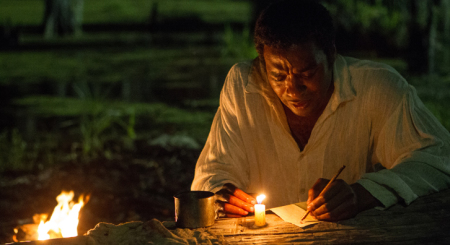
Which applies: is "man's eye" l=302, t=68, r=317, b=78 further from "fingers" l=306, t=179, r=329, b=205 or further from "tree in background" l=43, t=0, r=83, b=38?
"tree in background" l=43, t=0, r=83, b=38

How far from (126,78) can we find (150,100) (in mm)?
2660

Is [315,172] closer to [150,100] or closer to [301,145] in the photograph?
[301,145]

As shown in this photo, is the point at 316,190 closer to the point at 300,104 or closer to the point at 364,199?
the point at 364,199

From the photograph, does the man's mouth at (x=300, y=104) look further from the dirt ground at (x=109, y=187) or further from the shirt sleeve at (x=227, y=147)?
the dirt ground at (x=109, y=187)

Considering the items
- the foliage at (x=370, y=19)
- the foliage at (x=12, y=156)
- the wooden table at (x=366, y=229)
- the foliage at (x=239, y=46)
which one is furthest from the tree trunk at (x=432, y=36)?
the wooden table at (x=366, y=229)

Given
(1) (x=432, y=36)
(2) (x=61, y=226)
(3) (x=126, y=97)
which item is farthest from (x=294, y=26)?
(1) (x=432, y=36)

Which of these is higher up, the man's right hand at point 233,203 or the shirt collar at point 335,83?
the shirt collar at point 335,83

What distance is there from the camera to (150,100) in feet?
31.2

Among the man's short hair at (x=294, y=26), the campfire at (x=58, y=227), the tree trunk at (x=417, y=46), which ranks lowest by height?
the campfire at (x=58, y=227)

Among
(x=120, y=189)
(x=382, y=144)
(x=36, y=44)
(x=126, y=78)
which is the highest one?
(x=36, y=44)

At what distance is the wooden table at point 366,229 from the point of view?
1924 millimetres

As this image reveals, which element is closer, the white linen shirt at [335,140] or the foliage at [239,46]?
the white linen shirt at [335,140]

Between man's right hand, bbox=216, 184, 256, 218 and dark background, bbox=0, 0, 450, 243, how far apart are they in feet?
7.53

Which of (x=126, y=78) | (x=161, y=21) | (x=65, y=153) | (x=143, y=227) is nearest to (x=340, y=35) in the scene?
(x=126, y=78)
